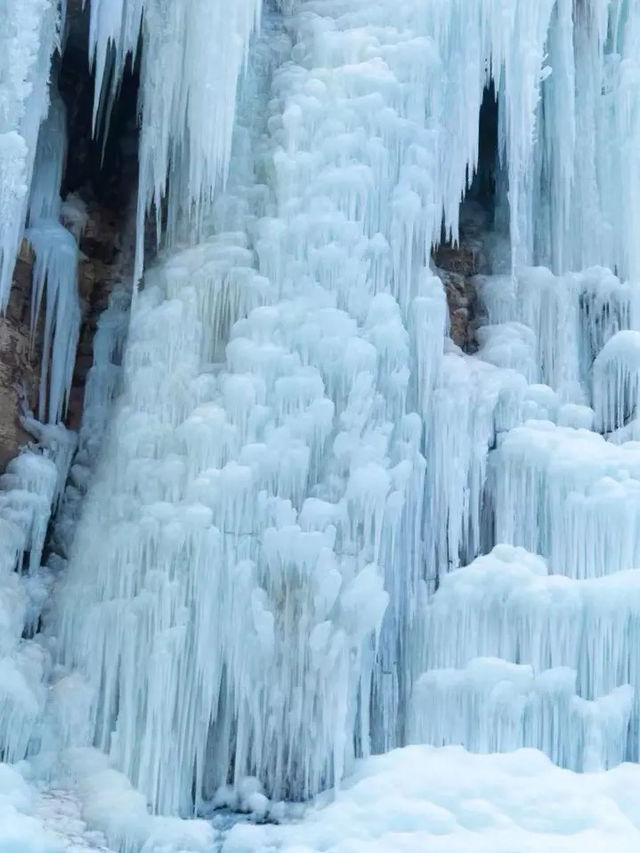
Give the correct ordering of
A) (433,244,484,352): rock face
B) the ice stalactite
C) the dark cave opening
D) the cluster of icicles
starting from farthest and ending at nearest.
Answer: the dark cave opening → (433,244,484,352): rock face → the ice stalactite → the cluster of icicles

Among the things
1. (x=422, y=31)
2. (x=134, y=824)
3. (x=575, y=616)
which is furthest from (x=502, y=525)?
(x=422, y=31)

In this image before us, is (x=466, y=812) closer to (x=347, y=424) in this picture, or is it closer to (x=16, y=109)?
(x=347, y=424)

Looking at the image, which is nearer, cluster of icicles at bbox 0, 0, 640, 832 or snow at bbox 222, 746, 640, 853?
snow at bbox 222, 746, 640, 853

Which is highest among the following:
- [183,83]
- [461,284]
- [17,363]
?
[183,83]

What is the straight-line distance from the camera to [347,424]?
6.92m

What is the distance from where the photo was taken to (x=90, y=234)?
28.6 feet

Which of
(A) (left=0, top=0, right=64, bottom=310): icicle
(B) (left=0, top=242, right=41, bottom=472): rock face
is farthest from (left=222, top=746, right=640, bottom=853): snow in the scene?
(A) (left=0, top=0, right=64, bottom=310): icicle

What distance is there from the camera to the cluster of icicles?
21.4ft

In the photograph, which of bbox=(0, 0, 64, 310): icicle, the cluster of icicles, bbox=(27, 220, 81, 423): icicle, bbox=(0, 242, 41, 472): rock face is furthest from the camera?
bbox=(27, 220, 81, 423): icicle

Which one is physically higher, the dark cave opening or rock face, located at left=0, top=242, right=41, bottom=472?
the dark cave opening

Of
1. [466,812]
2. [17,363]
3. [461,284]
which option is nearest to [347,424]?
[461,284]

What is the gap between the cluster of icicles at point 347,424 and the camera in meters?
6.52

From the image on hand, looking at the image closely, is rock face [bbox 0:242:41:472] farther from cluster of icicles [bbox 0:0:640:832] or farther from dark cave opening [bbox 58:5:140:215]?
dark cave opening [bbox 58:5:140:215]

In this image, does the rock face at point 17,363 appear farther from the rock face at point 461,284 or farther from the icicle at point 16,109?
the rock face at point 461,284
